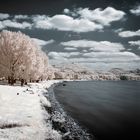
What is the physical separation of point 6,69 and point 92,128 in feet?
150

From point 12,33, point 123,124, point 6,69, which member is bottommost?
point 123,124

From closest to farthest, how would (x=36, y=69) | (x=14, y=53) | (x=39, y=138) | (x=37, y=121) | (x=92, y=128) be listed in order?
(x=39, y=138) → (x=37, y=121) → (x=92, y=128) → (x=14, y=53) → (x=36, y=69)

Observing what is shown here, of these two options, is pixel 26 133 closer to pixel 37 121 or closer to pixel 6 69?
pixel 37 121

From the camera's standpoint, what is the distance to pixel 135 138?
2327 centimetres

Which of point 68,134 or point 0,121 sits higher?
point 0,121

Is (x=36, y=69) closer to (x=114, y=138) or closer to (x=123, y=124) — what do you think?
(x=123, y=124)

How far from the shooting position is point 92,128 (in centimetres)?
2680

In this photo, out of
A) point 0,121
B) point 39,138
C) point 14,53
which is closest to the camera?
point 39,138

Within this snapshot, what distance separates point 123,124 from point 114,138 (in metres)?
8.01

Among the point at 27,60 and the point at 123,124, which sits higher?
the point at 27,60

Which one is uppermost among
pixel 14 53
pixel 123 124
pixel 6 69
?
pixel 14 53

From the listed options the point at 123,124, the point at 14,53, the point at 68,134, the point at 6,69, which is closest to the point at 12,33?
the point at 14,53

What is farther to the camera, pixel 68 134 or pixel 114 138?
pixel 114 138

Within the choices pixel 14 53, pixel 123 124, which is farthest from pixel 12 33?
pixel 123 124
